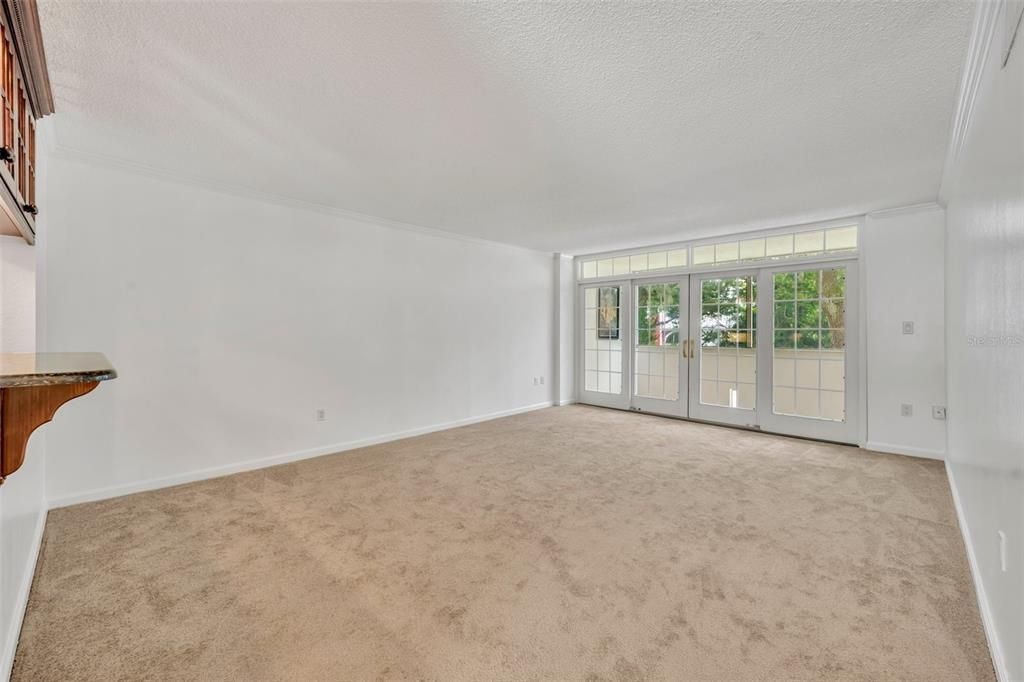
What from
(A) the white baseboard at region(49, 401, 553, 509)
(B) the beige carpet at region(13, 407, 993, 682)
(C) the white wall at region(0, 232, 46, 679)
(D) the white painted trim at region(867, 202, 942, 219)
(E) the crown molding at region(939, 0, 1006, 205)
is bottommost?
(B) the beige carpet at region(13, 407, 993, 682)

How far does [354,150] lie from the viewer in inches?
119

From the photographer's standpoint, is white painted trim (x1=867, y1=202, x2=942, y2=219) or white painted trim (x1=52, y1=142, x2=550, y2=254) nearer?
white painted trim (x1=52, y1=142, x2=550, y2=254)

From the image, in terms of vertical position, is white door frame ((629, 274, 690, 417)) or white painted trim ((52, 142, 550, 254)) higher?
white painted trim ((52, 142, 550, 254))

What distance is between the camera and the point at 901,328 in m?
4.32

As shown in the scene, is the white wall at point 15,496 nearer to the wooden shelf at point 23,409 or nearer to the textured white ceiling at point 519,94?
the wooden shelf at point 23,409

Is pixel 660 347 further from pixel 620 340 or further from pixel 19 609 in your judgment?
pixel 19 609

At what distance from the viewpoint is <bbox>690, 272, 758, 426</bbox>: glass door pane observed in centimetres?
542

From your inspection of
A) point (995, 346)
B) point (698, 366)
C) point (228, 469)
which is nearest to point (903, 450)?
point (698, 366)

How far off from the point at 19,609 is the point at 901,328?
6.34m

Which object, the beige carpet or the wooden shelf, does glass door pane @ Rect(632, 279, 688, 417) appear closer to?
the beige carpet

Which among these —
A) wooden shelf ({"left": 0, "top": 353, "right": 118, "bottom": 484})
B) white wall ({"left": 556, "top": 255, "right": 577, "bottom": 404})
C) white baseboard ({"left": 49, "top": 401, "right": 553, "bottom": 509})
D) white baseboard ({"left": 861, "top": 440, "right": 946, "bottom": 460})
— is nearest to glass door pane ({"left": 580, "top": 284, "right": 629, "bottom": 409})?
white wall ({"left": 556, "top": 255, "right": 577, "bottom": 404})

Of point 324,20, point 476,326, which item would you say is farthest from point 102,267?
point 476,326

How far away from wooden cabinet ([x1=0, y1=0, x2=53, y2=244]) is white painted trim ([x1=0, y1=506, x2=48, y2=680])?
59.4 inches

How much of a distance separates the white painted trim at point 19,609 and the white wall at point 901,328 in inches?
239
